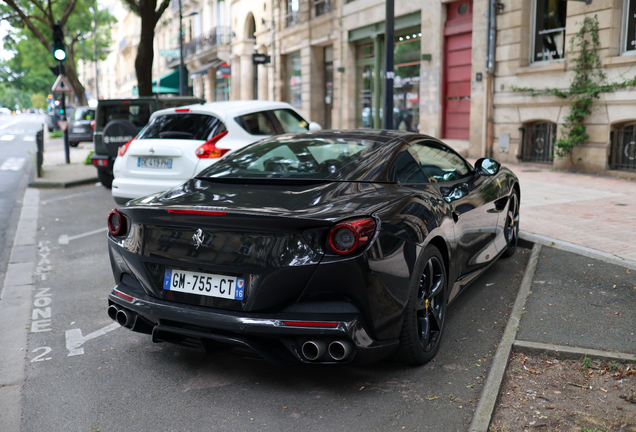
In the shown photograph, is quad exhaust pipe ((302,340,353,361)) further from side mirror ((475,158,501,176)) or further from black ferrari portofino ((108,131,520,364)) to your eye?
side mirror ((475,158,501,176))

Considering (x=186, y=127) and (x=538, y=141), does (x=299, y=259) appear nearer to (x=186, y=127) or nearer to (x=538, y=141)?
(x=186, y=127)

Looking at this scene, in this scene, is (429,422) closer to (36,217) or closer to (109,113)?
(36,217)

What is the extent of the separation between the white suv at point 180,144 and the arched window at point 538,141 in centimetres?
805

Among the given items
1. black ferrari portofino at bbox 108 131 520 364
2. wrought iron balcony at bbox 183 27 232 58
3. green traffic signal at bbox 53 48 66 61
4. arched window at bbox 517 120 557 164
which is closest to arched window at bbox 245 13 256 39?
wrought iron balcony at bbox 183 27 232 58

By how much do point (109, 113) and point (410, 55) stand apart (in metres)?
10.00

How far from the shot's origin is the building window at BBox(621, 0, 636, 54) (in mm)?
12016

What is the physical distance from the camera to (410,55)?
1922 cm

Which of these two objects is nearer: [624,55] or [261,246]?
[261,246]

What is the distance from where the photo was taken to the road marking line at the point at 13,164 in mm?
18219

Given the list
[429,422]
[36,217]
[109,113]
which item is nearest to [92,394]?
[429,422]

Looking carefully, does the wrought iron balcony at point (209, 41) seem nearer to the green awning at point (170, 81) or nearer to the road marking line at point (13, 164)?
the green awning at point (170, 81)

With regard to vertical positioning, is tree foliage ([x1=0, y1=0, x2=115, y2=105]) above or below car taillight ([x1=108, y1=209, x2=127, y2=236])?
above

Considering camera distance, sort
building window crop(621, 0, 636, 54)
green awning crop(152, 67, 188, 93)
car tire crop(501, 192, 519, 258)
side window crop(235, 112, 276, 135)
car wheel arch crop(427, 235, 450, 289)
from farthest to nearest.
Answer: green awning crop(152, 67, 188, 93) → building window crop(621, 0, 636, 54) → side window crop(235, 112, 276, 135) → car tire crop(501, 192, 519, 258) → car wheel arch crop(427, 235, 450, 289)

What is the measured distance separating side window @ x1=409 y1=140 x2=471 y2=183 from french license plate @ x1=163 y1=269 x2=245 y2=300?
67.7 inches
